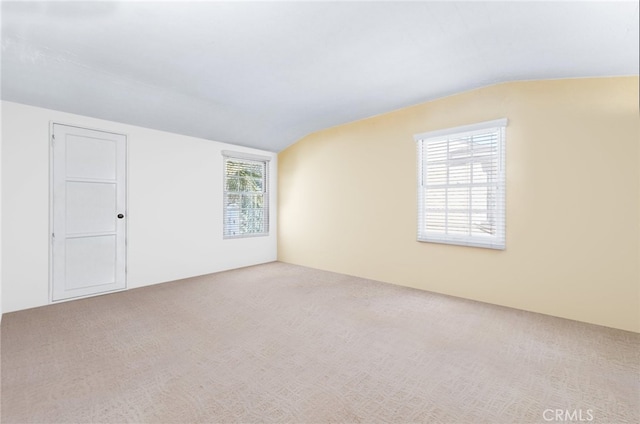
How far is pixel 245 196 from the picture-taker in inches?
216

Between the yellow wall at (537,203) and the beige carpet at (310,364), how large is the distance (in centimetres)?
36

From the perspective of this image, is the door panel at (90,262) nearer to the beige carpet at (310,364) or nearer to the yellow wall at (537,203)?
the beige carpet at (310,364)

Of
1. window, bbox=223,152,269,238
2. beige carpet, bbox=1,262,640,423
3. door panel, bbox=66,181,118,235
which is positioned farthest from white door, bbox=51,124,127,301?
window, bbox=223,152,269,238

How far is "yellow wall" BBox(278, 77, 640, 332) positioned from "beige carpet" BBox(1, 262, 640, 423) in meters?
0.36

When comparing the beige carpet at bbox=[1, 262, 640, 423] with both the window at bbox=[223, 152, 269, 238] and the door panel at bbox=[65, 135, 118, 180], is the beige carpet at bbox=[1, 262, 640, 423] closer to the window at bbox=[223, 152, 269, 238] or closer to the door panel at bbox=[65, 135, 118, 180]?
the door panel at bbox=[65, 135, 118, 180]

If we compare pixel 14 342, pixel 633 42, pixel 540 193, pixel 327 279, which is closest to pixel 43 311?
pixel 14 342

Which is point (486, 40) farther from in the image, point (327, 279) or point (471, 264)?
point (327, 279)

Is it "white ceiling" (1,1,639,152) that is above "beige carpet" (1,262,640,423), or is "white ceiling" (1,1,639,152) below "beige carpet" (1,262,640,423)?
above

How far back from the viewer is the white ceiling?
6.52ft

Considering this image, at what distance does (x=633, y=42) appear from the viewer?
4.46ft

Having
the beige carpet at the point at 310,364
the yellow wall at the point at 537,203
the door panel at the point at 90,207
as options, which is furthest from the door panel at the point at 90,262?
the yellow wall at the point at 537,203

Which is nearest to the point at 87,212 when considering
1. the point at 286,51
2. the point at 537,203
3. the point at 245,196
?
the point at 245,196

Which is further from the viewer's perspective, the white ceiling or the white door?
the white door

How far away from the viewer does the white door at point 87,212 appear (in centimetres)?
345
